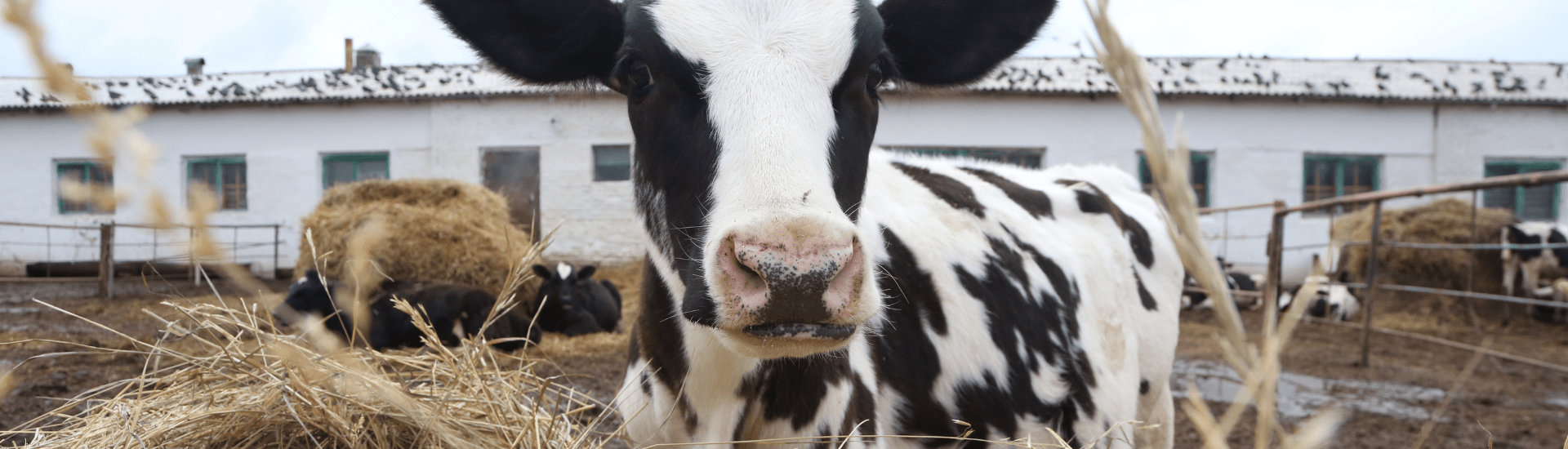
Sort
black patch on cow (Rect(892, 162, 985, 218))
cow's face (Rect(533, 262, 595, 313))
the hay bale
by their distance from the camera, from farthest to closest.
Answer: the hay bale
cow's face (Rect(533, 262, 595, 313))
black patch on cow (Rect(892, 162, 985, 218))

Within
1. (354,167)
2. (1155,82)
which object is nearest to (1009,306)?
(1155,82)

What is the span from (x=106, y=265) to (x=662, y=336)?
1255 centimetres

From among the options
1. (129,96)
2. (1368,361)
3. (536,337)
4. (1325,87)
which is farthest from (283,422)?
(129,96)

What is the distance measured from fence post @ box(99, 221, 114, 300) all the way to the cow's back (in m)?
12.2

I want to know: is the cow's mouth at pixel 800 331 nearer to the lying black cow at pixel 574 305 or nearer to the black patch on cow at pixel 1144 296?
the black patch on cow at pixel 1144 296

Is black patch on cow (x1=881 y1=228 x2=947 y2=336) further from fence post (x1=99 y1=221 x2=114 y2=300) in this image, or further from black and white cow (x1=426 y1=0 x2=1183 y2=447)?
fence post (x1=99 y1=221 x2=114 y2=300)

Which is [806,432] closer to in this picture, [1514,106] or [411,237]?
[411,237]

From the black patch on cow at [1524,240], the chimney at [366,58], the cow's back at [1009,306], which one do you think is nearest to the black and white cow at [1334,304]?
the black patch on cow at [1524,240]

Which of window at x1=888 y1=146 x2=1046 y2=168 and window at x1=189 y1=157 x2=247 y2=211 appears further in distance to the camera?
window at x1=189 y1=157 x2=247 y2=211

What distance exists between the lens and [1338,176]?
1688 centimetres

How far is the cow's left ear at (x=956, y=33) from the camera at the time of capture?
7.00ft

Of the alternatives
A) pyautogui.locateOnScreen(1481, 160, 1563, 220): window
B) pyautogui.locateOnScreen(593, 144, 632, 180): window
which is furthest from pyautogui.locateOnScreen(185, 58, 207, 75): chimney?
pyautogui.locateOnScreen(1481, 160, 1563, 220): window

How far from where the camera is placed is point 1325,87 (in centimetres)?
1747

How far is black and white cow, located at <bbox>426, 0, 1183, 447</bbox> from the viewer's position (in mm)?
1342
